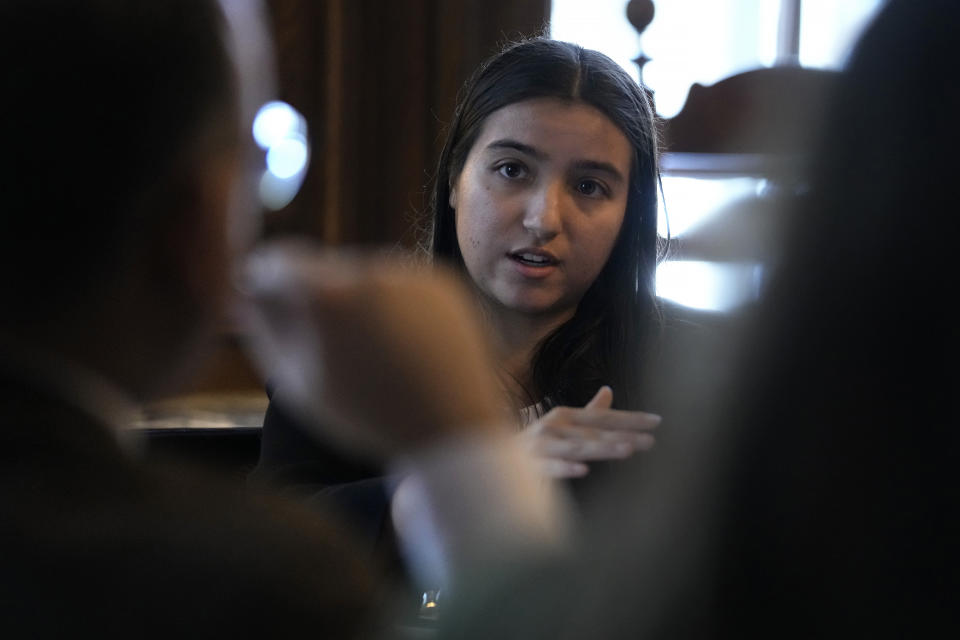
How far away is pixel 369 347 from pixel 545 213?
106 centimetres

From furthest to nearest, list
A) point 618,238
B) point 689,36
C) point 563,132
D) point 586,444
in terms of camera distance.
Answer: point 689,36 < point 618,238 < point 563,132 < point 586,444

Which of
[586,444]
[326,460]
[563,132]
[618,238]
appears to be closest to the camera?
[586,444]

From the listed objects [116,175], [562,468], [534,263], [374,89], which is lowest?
[562,468]

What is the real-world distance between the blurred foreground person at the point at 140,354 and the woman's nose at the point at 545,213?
99 cm

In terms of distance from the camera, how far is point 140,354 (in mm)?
463

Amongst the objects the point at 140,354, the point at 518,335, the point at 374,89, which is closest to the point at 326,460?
the point at 518,335

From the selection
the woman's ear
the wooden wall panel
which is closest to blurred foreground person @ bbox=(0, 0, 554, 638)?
the woman's ear

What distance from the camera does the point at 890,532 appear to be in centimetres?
39

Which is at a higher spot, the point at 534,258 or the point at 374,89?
the point at 374,89

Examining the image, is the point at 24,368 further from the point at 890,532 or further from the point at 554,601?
the point at 890,532

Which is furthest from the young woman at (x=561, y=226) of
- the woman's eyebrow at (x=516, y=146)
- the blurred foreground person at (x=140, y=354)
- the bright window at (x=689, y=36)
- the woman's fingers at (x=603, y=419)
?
the bright window at (x=689, y=36)

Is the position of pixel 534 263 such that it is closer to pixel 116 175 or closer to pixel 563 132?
pixel 563 132

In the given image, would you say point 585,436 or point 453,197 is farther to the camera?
point 453,197

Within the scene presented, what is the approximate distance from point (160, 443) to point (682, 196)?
7.12 ft
